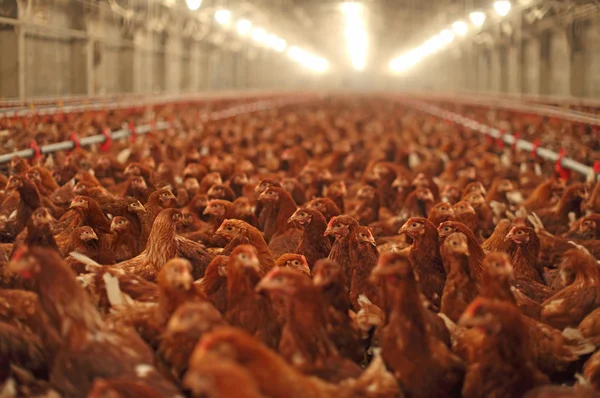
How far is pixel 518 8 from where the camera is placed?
20250 millimetres

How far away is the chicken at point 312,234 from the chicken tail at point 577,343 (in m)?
1.68

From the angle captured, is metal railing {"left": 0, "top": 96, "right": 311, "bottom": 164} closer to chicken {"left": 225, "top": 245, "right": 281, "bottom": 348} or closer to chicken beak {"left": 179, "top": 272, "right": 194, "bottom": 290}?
chicken {"left": 225, "top": 245, "right": 281, "bottom": 348}

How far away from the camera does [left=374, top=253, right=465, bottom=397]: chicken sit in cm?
292

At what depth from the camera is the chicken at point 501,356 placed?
2.80m

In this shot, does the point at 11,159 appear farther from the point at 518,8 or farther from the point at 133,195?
the point at 518,8

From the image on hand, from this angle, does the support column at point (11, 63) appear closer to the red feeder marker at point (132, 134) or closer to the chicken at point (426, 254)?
the red feeder marker at point (132, 134)

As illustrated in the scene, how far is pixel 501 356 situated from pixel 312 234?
82.3 inches

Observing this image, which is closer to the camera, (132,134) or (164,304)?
(164,304)

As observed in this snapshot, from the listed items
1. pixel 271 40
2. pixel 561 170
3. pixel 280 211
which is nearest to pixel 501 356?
pixel 280 211

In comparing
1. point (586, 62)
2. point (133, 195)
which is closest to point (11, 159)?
point (133, 195)

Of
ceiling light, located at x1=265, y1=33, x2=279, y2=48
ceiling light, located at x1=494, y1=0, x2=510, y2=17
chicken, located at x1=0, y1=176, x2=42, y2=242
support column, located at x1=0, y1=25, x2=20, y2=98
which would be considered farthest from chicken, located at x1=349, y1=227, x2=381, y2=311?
ceiling light, located at x1=265, y1=33, x2=279, y2=48

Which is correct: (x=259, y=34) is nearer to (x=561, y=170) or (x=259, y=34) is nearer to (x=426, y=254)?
(x=561, y=170)

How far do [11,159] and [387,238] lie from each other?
3.39 m

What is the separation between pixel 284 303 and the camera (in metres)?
3.34
